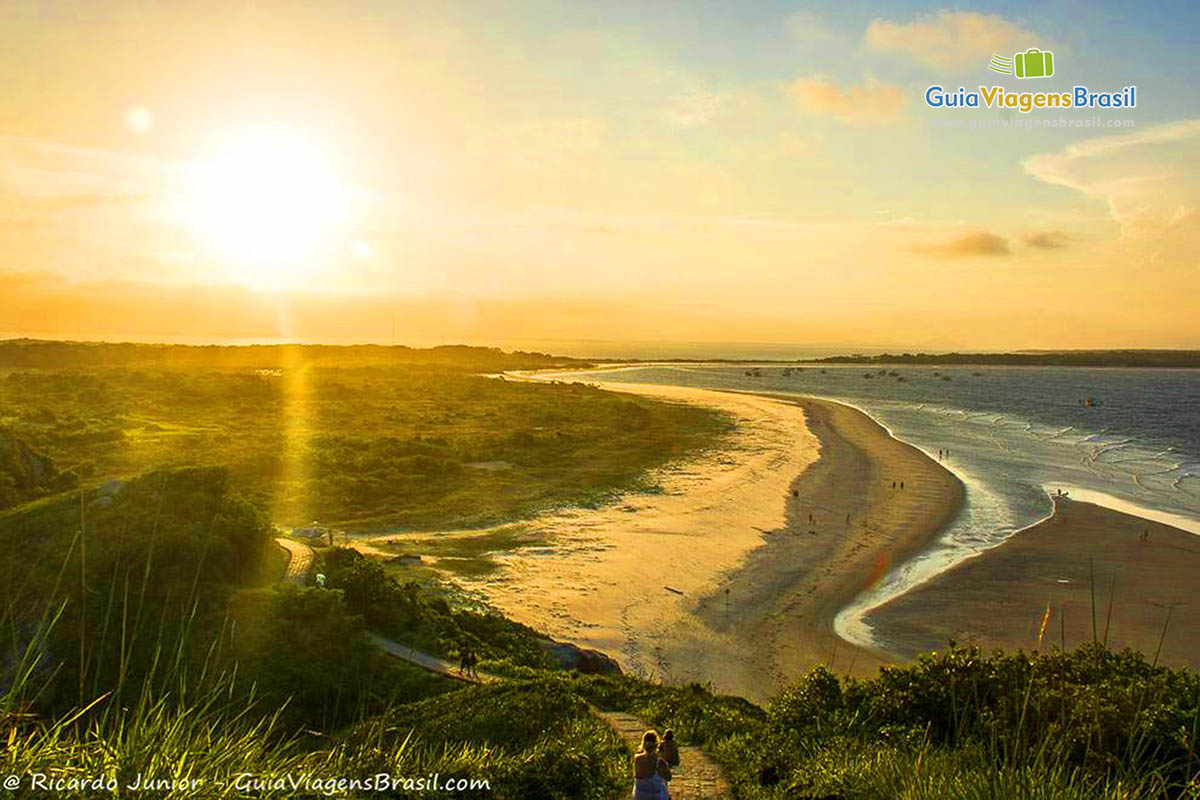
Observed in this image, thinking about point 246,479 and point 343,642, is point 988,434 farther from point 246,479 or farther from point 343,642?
point 343,642

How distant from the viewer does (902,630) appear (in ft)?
71.6

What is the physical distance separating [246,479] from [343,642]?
29817 millimetres

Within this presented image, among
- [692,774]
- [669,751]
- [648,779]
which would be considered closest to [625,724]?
[692,774]

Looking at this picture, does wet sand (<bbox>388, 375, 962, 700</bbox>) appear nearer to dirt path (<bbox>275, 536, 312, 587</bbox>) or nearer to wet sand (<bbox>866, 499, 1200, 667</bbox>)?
wet sand (<bbox>866, 499, 1200, 667</bbox>)

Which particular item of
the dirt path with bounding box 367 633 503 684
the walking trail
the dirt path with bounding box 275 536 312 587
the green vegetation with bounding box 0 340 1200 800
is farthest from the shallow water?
the dirt path with bounding box 275 536 312 587

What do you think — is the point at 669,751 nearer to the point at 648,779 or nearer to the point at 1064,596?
the point at 648,779

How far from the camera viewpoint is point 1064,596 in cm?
2480

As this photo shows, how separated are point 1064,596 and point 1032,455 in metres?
38.4

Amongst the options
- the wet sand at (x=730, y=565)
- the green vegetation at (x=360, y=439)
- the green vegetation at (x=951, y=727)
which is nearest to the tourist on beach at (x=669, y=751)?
the green vegetation at (x=951, y=727)

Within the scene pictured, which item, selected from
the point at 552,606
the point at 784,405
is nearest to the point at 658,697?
the point at 552,606

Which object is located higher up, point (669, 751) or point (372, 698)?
point (669, 751)

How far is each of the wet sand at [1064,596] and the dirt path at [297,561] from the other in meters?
16.2

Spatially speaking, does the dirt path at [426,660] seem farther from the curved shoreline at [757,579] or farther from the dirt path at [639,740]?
the curved shoreline at [757,579]

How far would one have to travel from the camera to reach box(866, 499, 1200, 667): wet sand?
834 inches
